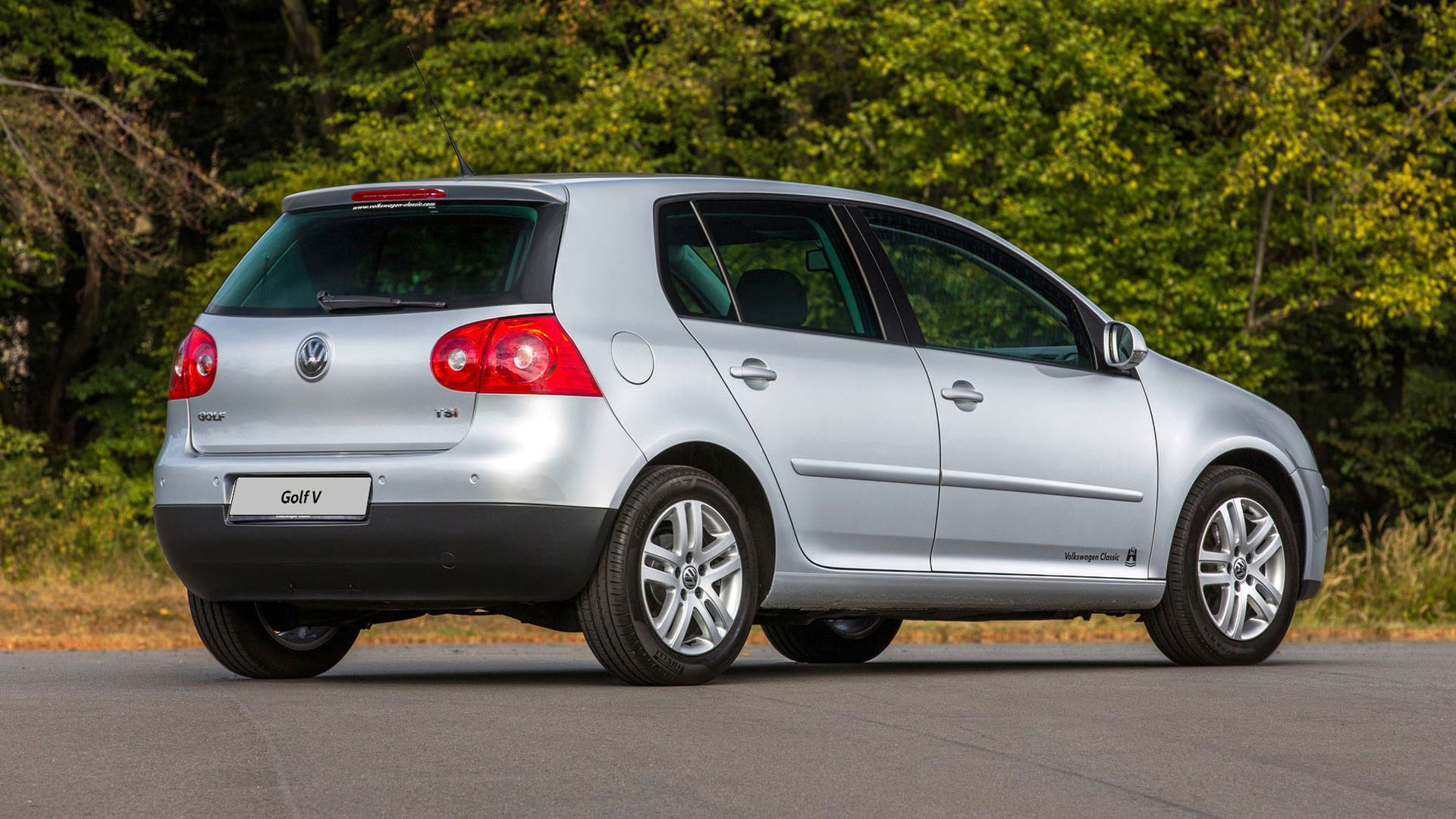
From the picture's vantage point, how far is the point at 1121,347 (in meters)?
8.90

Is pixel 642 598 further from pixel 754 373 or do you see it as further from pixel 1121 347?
pixel 1121 347

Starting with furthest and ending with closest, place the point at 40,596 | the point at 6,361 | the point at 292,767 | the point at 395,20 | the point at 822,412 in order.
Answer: the point at 6,361 → the point at 395,20 → the point at 40,596 → the point at 822,412 → the point at 292,767

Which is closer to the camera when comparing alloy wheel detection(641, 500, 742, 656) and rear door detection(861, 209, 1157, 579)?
alloy wheel detection(641, 500, 742, 656)

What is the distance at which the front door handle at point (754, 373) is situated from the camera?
7.59m

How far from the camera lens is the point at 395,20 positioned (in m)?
31.5

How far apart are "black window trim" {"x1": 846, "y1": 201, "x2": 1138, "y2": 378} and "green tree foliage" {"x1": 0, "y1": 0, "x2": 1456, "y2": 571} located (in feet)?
47.9

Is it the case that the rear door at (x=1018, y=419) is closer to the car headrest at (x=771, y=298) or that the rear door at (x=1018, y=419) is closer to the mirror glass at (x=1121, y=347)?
the mirror glass at (x=1121, y=347)

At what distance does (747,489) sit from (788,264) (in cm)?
92

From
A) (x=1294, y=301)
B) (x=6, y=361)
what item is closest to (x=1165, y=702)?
(x=1294, y=301)

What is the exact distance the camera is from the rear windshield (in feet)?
24.0

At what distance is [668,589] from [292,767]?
205 cm

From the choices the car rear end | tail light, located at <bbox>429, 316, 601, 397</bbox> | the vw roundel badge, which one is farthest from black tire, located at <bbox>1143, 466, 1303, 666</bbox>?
the vw roundel badge

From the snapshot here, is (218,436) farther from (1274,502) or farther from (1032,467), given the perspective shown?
(1274,502)

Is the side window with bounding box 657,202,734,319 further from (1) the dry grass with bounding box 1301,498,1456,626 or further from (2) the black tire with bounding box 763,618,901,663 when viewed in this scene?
(1) the dry grass with bounding box 1301,498,1456,626
